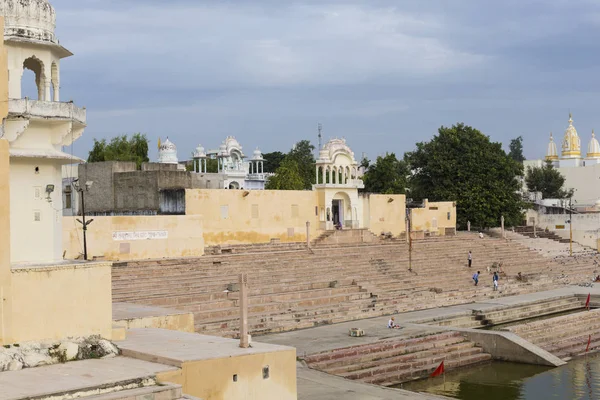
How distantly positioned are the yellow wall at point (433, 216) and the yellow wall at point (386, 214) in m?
1.27

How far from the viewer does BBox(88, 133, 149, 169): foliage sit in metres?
52.3

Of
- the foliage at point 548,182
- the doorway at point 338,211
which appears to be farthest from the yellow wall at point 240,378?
the foliage at point 548,182

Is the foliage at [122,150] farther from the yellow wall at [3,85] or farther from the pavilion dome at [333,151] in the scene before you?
the yellow wall at [3,85]

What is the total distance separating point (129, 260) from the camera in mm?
28281

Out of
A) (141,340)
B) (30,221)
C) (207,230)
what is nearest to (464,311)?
(207,230)

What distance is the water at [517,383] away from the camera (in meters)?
20.9

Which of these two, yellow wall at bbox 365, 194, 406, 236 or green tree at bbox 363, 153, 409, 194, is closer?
yellow wall at bbox 365, 194, 406, 236

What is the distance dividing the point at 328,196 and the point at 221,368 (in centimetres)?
2491

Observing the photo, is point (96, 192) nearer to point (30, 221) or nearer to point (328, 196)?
point (328, 196)

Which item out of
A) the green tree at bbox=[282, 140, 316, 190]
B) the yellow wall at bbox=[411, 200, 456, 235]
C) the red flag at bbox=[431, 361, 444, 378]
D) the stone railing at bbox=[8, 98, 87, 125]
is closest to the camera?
the stone railing at bbox=[8, 98, 87, 125]

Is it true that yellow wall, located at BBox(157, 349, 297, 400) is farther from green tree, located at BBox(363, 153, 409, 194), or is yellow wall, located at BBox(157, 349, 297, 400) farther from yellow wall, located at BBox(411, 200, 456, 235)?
green tree, located at BBox(363, 153, 409, 194)

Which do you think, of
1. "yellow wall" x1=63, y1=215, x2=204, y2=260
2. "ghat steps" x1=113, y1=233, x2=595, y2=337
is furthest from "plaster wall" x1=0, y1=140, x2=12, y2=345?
"yellow wall" x1=63, y1=215, x2=204, y2=260

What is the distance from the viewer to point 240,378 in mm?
15125

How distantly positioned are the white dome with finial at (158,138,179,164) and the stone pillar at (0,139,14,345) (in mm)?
32674
